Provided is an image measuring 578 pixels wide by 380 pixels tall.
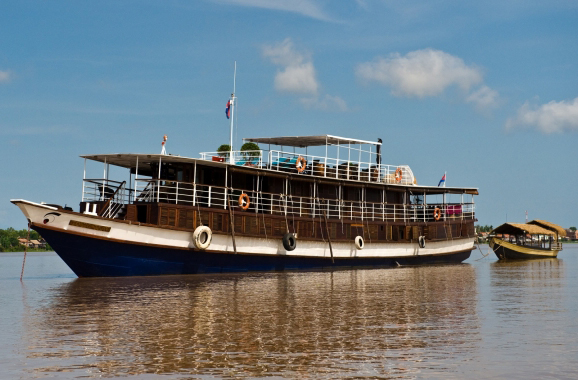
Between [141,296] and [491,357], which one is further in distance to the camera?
[141,296]

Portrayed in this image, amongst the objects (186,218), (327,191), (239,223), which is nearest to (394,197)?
(327,191)

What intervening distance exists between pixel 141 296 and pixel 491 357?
10906 millimetres

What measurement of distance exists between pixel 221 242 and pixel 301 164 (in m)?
6.77

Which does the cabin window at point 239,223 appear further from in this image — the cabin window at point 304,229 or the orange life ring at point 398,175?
the orange life ring at point 398,175

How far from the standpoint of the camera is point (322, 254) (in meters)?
31.5

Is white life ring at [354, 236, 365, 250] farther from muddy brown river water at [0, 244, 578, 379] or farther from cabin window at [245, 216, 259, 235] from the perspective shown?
muddy brown river water at [0, 244, 578, 379]

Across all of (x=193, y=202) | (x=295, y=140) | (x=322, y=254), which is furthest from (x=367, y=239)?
(x=193, y=202)

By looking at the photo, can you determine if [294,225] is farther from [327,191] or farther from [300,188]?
[327,191]

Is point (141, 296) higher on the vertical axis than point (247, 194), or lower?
lower

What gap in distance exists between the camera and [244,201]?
28.1 m

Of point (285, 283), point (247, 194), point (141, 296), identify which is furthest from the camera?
point (247, 194)

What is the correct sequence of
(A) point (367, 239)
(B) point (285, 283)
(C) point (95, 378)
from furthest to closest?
(A) point (367, 239) < (B) point (285, 283) < (C) point (95, 378)

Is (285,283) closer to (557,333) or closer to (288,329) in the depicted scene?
(288,329)

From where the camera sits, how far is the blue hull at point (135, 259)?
23.3 metres
